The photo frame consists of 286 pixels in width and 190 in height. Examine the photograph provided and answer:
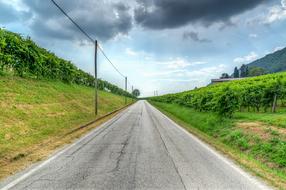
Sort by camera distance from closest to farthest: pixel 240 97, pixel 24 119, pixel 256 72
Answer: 1. pixel 24 119
2. pixel 240 97
3. pixel 256 72

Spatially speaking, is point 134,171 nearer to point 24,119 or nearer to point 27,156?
point 27,156

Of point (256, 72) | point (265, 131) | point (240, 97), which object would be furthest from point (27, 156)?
point (256, 72)

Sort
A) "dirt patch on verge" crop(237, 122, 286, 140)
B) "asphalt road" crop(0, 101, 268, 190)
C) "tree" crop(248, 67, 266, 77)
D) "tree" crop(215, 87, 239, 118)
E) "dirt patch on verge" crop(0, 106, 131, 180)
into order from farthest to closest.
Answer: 1. "tree" crop(248, 67, 266, 77)
2. "tree" crop(215, 87, 239, 118)
3. "dirt patch on verge" crop(237, 122, 286, 140)
4. "dirt patch on verge" crop(0, 106, 131, 180)
5. "asphalt road" crop(0, 101, 268, 190)

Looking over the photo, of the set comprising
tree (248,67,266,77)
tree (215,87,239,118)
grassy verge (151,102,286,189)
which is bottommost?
grassy verge (151,102,286,189)

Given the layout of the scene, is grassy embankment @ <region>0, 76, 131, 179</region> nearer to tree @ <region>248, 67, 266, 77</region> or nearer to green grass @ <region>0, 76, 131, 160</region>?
green grass @ <region>0, 76, 131, 160</region>

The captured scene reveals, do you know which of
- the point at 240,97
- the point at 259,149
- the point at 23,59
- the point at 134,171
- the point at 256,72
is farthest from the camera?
the point at 256,72

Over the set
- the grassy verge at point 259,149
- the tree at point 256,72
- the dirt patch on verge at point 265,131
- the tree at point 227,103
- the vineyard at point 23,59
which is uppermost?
the tree at point 256,72

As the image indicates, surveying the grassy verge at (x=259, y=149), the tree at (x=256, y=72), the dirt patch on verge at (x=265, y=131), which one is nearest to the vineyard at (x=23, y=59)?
the grassy verge at (x=259, y=149)

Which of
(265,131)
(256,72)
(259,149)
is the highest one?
(256,72)

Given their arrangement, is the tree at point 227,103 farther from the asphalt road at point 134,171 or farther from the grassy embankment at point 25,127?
the grassy embankment at point 25,127

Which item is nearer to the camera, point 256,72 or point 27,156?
point 27,156

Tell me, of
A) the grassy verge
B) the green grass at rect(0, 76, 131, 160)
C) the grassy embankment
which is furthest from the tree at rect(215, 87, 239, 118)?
the green grass at rect(0, 76, 131, 160)

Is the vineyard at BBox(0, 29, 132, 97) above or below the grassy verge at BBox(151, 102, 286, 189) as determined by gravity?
above

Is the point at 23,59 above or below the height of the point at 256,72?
below
